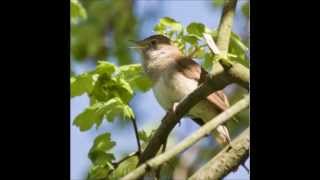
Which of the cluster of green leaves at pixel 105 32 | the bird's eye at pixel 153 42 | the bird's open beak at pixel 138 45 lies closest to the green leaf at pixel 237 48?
the bird's eye at pixel 153 42

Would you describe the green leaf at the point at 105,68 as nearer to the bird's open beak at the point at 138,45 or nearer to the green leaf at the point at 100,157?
the green leaf at the point at 100,157

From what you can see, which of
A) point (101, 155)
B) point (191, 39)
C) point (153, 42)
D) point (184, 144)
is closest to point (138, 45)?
point (153, 42)

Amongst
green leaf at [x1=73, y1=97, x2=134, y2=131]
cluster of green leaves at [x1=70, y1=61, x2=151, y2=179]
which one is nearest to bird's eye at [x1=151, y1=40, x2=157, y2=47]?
cluster of green leaves at [x1=70, y1=61, x2=151, y2=179]

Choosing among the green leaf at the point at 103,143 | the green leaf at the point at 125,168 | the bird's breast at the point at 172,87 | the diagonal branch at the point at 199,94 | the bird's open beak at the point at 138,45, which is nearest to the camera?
the diagonal branch at the point at 199,94

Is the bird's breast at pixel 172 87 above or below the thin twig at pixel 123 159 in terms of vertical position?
A: below

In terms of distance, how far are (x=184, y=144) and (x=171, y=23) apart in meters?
0.49

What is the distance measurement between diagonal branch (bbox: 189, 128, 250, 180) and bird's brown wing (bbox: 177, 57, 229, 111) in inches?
11.6

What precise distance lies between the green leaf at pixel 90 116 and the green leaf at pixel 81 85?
0.17ft

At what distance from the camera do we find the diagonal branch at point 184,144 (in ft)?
3.80

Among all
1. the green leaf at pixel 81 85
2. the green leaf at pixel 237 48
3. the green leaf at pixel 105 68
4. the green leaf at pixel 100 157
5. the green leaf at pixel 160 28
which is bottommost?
the green leaf at pixel 100 157
